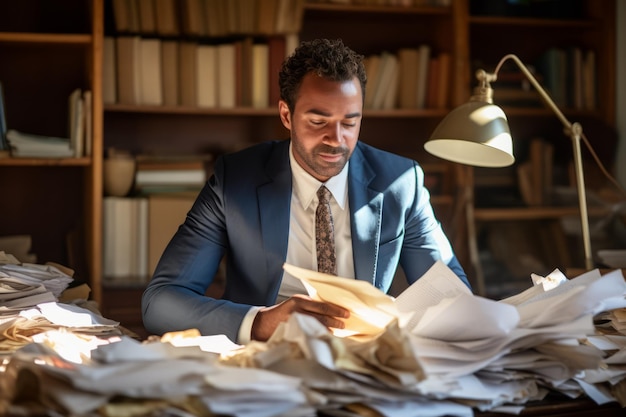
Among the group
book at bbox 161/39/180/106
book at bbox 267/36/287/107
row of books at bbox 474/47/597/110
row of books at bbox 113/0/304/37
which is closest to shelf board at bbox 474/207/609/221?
row of books at bbox 474/47/597/110

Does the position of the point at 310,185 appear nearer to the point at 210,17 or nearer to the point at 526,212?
the point at 210,17

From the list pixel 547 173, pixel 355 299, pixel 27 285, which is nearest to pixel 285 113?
pixel 27 285

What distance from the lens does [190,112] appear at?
3.83 metres

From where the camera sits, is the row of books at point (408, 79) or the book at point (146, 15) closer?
the book at point (146, 15)

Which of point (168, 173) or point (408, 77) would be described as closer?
point (168, 173)

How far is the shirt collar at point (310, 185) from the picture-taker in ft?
7.55

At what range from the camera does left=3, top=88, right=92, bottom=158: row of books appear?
3.54 meters

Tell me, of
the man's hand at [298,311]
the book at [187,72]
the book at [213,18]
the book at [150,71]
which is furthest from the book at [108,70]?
the man's hand at [298,311]

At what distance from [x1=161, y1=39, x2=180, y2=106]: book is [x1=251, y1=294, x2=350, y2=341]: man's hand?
2268 millimetres

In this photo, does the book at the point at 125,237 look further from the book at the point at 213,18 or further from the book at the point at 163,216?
the book at the point at 213,18

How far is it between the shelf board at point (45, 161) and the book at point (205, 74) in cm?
60

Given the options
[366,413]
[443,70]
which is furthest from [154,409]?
[443,70]

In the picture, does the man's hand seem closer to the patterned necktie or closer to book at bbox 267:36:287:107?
the patterned necktie

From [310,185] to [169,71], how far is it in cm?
174
